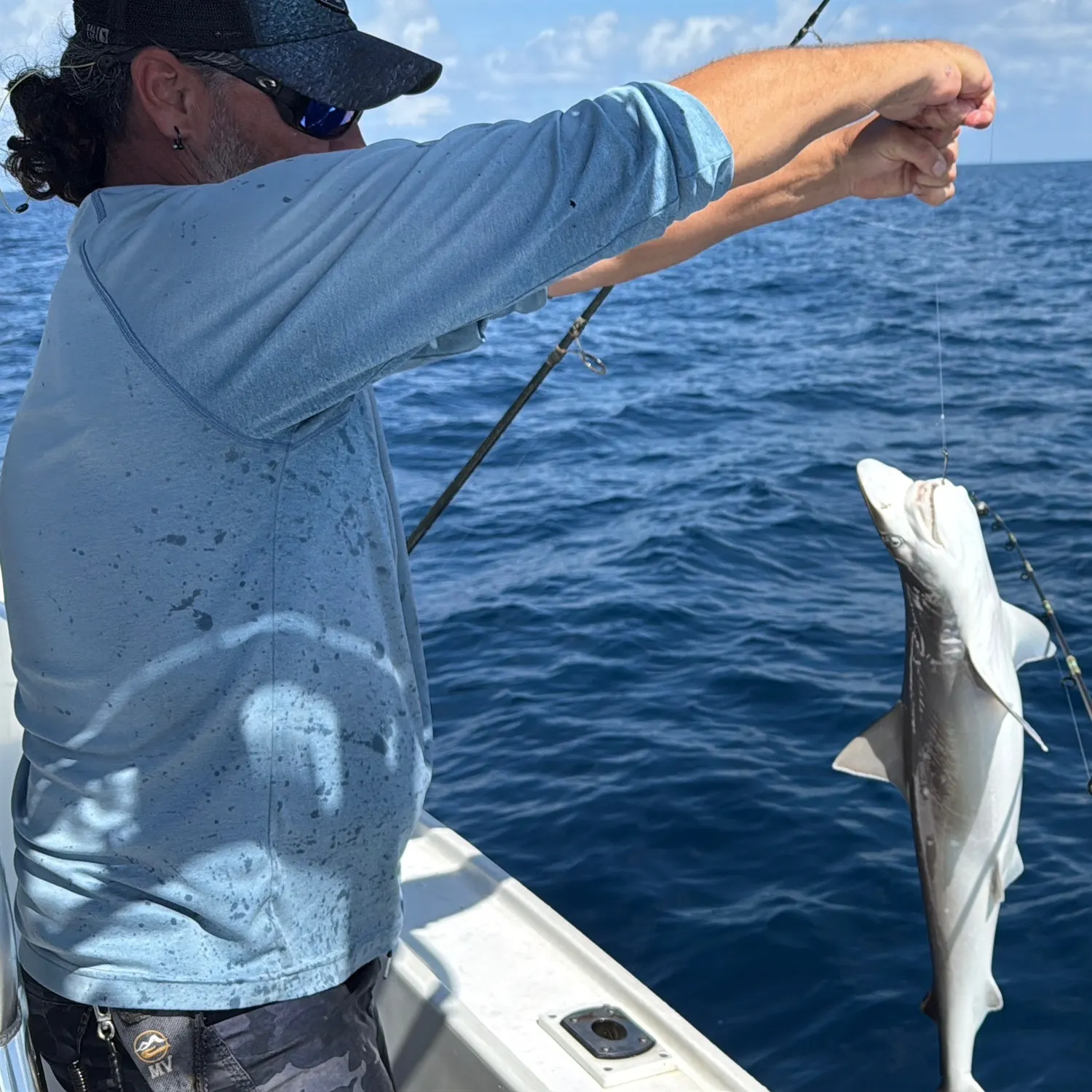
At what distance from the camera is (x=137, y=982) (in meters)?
1.77

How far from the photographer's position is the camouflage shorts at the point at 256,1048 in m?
1.79

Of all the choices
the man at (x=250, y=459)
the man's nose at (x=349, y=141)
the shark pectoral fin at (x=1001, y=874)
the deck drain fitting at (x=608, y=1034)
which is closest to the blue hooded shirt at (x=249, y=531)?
the man at (x=250, y=459)

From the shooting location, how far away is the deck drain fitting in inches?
105

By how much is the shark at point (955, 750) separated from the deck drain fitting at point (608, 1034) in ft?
1.90

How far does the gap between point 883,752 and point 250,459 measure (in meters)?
1.57

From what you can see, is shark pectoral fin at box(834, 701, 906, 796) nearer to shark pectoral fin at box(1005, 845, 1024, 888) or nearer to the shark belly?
the shark belly

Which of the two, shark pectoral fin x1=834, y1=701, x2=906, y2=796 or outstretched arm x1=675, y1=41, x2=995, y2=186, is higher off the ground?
outstretched arm x1=675, y1=41, x2=995, y2=186

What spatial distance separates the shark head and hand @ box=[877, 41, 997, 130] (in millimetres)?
728

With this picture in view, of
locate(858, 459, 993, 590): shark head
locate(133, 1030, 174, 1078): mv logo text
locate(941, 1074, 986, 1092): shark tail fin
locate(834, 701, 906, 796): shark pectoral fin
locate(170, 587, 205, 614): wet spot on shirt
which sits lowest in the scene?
locate(941, 1074, 986, 1092): shark tail fin

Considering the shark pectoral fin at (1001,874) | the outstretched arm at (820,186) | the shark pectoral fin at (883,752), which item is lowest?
the shark pectoral fin at (1001,874)

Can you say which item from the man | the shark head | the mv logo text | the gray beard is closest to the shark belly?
the shark head

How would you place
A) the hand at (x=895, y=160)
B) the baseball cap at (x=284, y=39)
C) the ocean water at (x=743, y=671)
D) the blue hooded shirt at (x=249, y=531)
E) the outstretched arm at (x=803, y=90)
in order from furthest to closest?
the ocean water at (x=743, y=671)
the hand at (x=895, y=160)
the baseball cap at (x=284, y=39)
the outstretched arm at (x=803, y=90)
the blue hooded shirt at (x=249, y=531)

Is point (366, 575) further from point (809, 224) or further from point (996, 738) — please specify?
point (809, 224)

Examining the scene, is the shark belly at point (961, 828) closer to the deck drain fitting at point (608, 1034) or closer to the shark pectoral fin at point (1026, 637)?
the shark pectoral fin at point (1026, 637)
